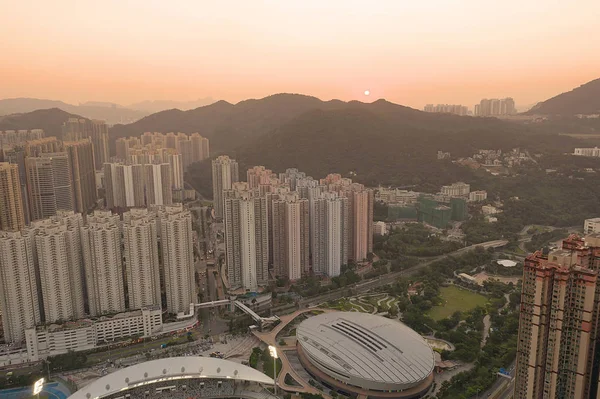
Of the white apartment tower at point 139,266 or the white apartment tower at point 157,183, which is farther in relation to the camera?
the white apartment tower at point 157,183

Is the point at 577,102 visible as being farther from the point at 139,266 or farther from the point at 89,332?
the point at 89,332

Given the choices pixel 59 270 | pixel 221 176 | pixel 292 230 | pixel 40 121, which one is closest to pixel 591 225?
pixel 292 230

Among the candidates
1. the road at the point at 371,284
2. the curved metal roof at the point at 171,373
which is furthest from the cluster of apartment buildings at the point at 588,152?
the curved metal roof at the point at 171,373

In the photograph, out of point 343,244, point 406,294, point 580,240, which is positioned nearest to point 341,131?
point 343,244

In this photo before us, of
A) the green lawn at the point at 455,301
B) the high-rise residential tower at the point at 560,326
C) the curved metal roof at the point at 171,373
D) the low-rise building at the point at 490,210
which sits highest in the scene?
the high-rise residential tower at the point at 560,326

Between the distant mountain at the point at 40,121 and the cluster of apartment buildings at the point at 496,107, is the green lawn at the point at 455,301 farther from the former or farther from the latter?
the cluster of apartment buildings at the point at 496,107

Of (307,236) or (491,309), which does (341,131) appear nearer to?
(307,236)

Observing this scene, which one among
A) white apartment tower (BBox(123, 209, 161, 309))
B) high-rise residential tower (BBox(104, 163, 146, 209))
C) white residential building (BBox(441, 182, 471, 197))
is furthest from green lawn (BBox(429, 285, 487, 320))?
high-rise residential tower (BBox(104, 163, 146, 209))

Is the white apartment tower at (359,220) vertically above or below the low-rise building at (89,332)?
above
